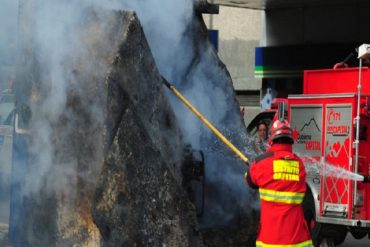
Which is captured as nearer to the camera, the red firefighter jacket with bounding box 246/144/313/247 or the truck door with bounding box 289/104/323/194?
the red firefighter jacket with bounding box 246/144/313/247

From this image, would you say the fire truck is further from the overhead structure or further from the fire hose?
the overhead structure

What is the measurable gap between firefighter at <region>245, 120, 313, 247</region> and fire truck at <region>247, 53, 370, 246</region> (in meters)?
3.29

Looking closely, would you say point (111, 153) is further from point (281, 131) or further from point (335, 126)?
point (335, 126)

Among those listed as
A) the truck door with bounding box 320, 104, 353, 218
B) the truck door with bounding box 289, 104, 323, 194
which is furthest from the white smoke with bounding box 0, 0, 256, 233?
the truck door with bounding box 289, 104, 323, 194

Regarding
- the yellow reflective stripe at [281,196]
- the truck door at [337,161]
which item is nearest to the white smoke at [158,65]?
the yellow reflective stripe at [281,196]

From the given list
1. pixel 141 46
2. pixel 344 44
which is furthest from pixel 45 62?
pixel 344 44

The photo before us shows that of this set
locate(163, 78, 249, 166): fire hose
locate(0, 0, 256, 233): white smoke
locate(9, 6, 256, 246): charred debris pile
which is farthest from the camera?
locate(163, 78, 249, 166): fire hose

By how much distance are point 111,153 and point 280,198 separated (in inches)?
50.3

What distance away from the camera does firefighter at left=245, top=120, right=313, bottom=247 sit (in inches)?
213

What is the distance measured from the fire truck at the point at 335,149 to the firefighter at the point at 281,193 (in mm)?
3293

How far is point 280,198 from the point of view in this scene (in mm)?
5441

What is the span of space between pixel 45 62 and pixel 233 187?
6.36 feet

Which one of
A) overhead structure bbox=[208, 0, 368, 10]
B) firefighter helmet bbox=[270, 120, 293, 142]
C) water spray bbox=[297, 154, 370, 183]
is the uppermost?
overhead structure bbox=[208, 0, 368, 10]

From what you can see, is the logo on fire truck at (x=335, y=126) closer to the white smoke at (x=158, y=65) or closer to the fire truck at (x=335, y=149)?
the fire truck at (x=335, y=149)
